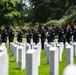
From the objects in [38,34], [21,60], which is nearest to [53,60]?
[21,60]

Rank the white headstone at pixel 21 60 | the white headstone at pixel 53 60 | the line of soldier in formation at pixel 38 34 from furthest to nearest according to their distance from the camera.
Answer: the line of soldier in formation at pixel 38 34 < the white headstone at pixel 21 60 < the white headstone at pixel 53 60

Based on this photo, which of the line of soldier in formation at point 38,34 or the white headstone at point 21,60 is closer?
the white headstone at point 21,60

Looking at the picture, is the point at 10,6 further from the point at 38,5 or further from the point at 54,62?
the point at 54,62

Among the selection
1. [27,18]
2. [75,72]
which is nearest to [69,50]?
[75,72]

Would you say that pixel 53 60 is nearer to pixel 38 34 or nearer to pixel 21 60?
pixel 21 60

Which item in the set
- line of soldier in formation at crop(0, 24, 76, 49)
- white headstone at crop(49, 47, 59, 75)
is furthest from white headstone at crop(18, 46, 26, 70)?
line of soldier in formation at crop(0, 24, 76, 49)

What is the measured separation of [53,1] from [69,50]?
151ft

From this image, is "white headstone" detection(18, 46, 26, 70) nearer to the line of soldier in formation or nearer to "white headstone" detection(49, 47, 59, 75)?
"white headstone" detection(49, 47, 59, 75)

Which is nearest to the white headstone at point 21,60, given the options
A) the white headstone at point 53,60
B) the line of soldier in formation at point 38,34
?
the white headstone at point 53,60

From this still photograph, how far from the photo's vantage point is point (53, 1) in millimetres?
55000

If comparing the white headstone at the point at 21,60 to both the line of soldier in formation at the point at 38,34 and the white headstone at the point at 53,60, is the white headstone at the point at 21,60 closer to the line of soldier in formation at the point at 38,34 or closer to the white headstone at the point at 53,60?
the white headstone at the point at 53,60

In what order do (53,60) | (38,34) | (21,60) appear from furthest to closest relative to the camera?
(38,34)
(21,60)
(53,60)

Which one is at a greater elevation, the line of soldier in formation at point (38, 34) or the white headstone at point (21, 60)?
the line of soldier in formation at point (38, 34)

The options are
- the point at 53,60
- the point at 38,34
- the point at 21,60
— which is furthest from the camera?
the point at 38,34
